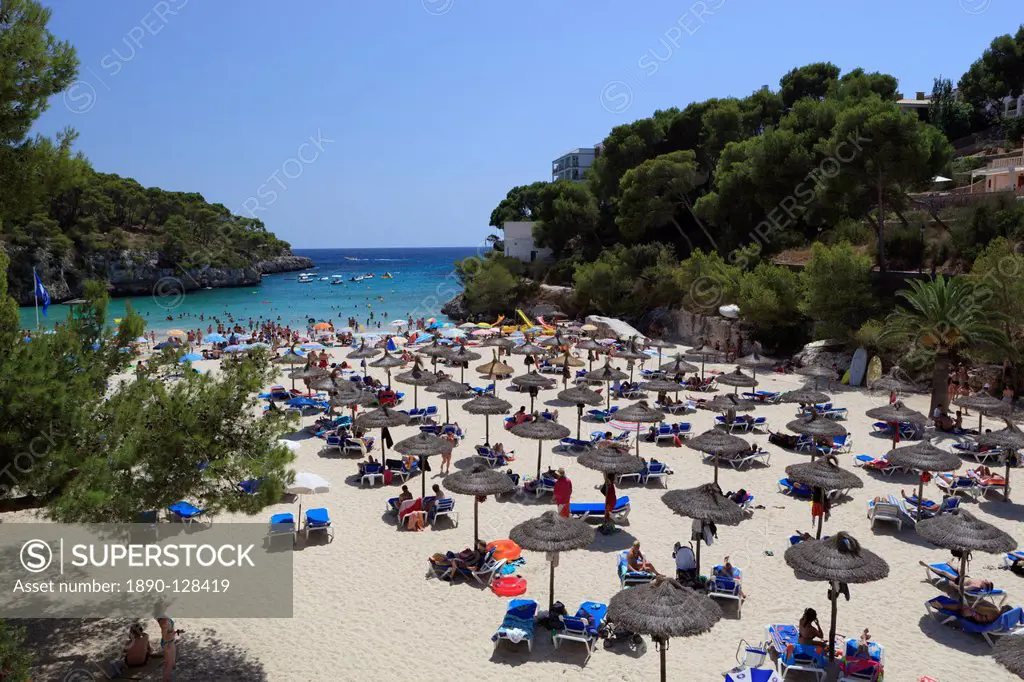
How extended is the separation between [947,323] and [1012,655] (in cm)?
1535

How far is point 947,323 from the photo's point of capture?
19031mm

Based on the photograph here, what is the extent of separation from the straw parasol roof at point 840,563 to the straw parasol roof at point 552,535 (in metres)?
2.47

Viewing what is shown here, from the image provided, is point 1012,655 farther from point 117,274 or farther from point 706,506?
point 117,274

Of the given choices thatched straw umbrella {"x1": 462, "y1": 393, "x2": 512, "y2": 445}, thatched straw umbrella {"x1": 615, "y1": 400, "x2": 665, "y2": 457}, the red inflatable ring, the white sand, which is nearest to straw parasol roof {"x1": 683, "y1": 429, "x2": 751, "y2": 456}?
the white sand

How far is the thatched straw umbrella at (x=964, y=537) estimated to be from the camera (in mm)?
8578

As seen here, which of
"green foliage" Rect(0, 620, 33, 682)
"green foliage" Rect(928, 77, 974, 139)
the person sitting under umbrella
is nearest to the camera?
"green foliage" Rect(0, 620, 33, 682)

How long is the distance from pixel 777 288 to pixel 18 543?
2660 centimetres

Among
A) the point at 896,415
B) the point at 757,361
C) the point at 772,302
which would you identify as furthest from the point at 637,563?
the point at 772,302

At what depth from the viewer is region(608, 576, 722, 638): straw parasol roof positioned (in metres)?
6.60

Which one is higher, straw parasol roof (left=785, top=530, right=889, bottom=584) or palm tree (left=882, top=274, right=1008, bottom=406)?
palm tree (left=882, top=274, right=1008, bottom=406)

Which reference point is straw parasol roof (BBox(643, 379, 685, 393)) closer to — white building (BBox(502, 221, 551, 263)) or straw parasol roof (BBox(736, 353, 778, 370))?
straw parasol roof (BBox(736, 353, 778, 370))

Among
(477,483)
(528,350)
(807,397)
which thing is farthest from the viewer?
(528,350)

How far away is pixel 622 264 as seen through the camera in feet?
141

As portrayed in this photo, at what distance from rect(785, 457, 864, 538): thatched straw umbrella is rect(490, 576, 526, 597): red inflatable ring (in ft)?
15.5
